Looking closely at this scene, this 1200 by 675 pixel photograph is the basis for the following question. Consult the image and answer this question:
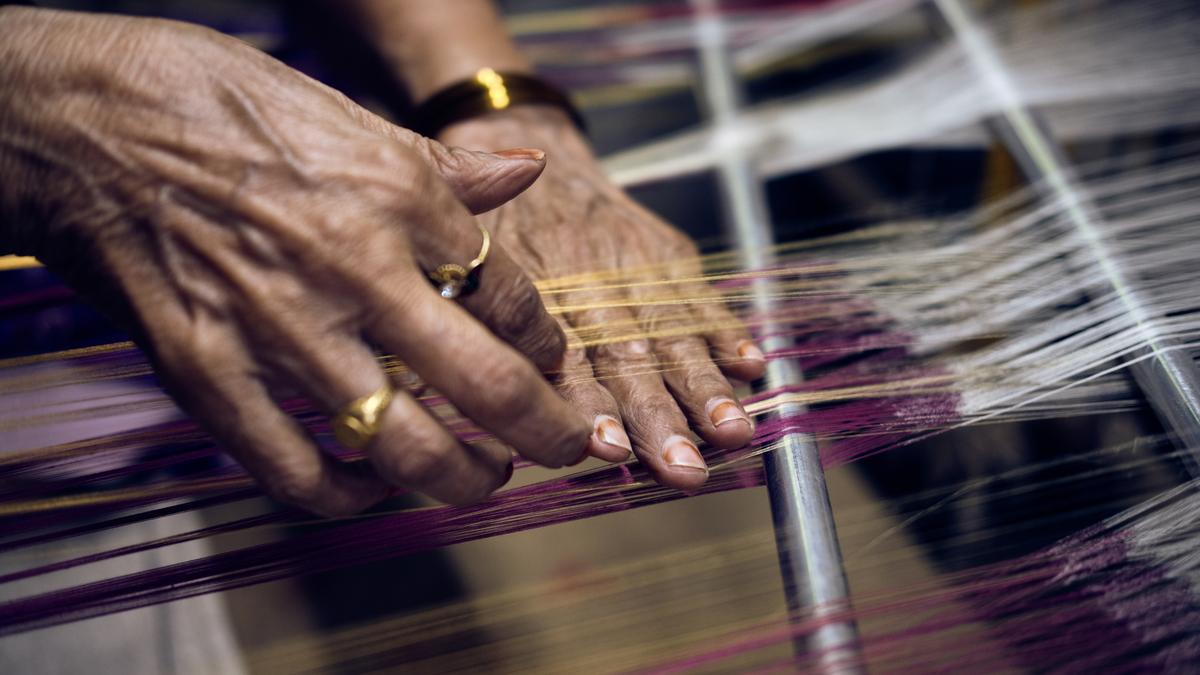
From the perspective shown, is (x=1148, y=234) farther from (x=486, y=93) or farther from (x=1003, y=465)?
(x=486, y=93)

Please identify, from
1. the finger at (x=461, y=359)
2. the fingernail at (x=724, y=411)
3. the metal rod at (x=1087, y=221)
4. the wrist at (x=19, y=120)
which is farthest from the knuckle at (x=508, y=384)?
the metal rod at (x=1087, y=221)

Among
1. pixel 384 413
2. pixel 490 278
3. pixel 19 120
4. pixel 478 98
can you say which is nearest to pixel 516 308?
pixel 490 278

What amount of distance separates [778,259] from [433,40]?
0.62 meters

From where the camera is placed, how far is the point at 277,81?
60 centimetres

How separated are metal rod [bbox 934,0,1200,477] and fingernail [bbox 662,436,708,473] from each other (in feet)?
1.48

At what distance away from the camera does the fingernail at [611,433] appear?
2.47ft

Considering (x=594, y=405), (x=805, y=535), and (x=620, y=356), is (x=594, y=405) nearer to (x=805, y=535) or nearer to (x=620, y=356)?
(x=620, y=356)

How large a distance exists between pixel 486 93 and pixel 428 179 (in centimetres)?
59

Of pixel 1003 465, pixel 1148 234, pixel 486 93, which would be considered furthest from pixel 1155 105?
pixel 486 93

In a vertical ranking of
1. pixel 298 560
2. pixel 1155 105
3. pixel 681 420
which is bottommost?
pixel 298 560

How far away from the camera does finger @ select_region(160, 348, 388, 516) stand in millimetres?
586

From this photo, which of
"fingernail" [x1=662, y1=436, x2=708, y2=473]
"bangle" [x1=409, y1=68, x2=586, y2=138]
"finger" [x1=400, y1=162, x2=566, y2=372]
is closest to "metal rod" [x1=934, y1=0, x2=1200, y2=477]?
"fingernail" [x1=662, y1=436, x2=708, y2=473]

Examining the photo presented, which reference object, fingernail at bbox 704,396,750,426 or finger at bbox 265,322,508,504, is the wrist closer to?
finger at bbox 265,322,508,504

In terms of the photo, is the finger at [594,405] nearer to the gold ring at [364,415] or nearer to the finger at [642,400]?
the finger at [642,400]
